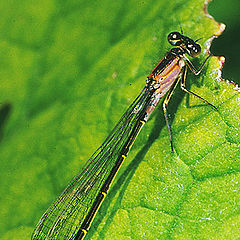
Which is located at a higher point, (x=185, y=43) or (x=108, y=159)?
(x=185, y=43)

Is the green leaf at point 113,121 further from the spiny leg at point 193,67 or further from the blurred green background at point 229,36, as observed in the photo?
the blurred green background at point 229,36

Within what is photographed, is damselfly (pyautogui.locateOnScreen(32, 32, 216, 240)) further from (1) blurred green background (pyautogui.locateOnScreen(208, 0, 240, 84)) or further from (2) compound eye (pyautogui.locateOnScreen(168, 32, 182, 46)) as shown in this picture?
(1) blurred green background (pyautogui.locateOnScreen(208, 0, 240, 84))

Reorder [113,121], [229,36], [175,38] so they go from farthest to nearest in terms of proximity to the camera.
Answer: [229,36], [113,121], [175,38]

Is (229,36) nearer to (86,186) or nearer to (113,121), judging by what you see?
(113,121)

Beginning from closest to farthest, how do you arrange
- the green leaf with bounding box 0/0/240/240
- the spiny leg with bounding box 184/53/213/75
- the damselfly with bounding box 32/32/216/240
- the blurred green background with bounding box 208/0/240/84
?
the green leaf with bounding box 0/0/240/240
the spiny leg with bounding box 184/53/213/75
the damselfly with bounding box 32/32/216/240
the blurred green background with bounding box 208/0/240/84

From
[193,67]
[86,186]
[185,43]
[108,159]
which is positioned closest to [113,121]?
[108,159]

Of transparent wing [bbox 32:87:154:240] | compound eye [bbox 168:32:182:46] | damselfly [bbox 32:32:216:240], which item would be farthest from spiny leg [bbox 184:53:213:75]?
transparent wing [bbox 32:87:154:240]
